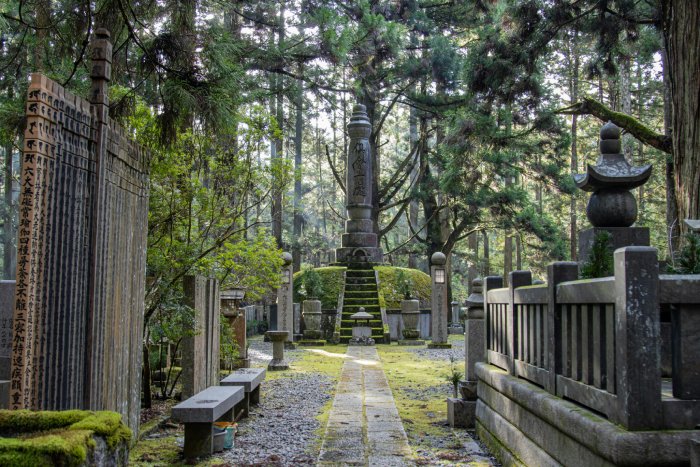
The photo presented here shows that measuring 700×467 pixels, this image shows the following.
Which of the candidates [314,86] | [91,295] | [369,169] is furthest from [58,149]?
[369,169]

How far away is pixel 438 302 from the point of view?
1645cm

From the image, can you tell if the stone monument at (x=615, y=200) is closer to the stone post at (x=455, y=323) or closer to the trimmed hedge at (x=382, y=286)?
the trimmed hedge at (x=382, y=286)

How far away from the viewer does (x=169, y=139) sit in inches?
240

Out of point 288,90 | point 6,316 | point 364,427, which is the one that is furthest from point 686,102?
point 288,90

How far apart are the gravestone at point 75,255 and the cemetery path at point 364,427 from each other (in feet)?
6.26

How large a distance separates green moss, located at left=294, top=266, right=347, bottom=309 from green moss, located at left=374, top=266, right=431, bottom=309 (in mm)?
1320

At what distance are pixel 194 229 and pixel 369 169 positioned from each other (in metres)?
14.1

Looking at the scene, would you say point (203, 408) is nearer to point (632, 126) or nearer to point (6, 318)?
point (6, 318)

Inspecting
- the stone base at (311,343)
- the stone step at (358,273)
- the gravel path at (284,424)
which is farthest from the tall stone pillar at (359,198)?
the gravel path at (284,424)

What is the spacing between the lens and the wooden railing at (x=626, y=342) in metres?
3.19

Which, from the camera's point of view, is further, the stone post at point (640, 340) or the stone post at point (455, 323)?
the stone post at point (455, 323)

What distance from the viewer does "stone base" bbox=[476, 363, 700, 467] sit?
3109mm

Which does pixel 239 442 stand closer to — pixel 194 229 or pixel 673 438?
pixel 194 229

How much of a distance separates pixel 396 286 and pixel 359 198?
3.61 meters
